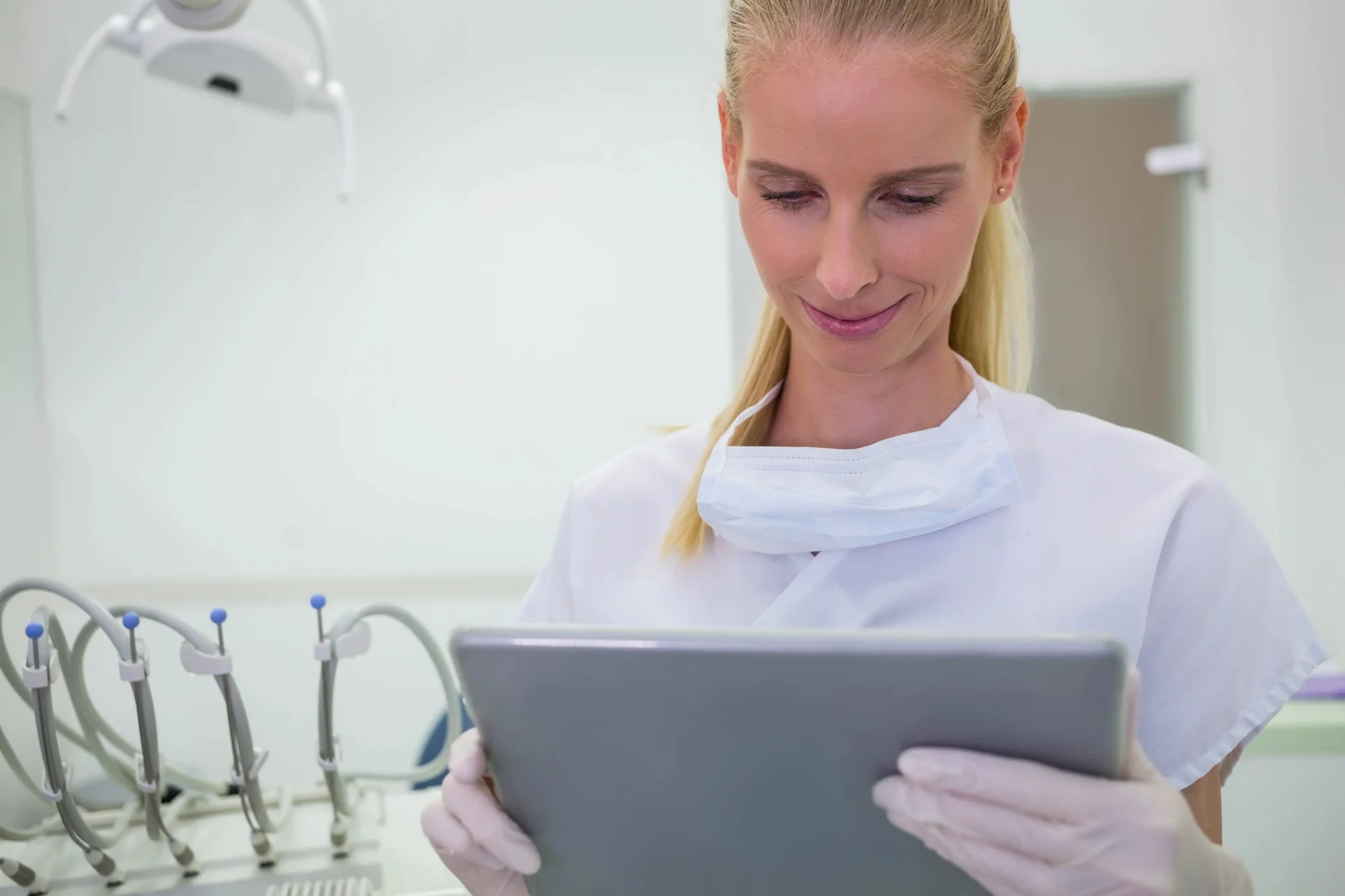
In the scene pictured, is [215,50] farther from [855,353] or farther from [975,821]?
[975,821]

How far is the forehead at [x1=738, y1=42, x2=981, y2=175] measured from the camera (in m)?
0.79

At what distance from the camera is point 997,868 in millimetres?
643

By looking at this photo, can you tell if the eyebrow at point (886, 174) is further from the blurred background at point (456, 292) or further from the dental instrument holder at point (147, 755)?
the blurred background at point (456, 292)

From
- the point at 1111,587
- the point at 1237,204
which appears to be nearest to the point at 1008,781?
the point at 1111,587

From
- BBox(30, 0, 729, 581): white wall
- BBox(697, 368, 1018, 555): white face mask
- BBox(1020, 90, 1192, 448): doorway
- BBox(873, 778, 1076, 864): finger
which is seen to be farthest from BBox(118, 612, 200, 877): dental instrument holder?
BBox(1020, 90, 1192, 448): doorway

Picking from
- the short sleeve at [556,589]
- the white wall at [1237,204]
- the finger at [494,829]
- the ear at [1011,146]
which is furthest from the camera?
the white wall at [1237,204]

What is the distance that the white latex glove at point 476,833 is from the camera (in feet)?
2.26

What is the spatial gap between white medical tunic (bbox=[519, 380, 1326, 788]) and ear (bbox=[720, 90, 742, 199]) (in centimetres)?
33

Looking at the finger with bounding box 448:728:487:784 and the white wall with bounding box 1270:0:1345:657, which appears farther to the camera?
the white wall with bounding box 1270:0:1345:657

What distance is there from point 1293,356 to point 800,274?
1745 mm

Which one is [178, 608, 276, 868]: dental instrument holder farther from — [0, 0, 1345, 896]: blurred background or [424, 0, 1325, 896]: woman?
[0, 0, 1345, 896]: blurred background

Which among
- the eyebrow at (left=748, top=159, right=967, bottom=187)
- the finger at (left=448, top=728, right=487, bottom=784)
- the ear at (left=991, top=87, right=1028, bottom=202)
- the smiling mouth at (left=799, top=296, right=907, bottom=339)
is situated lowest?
the finger at (left=448, top=728, right=487, bottom=784)

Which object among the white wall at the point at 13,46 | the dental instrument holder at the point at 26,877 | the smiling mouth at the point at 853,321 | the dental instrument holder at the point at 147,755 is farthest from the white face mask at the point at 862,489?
the white wall at the point at 13,46

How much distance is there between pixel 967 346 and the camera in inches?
42.9
